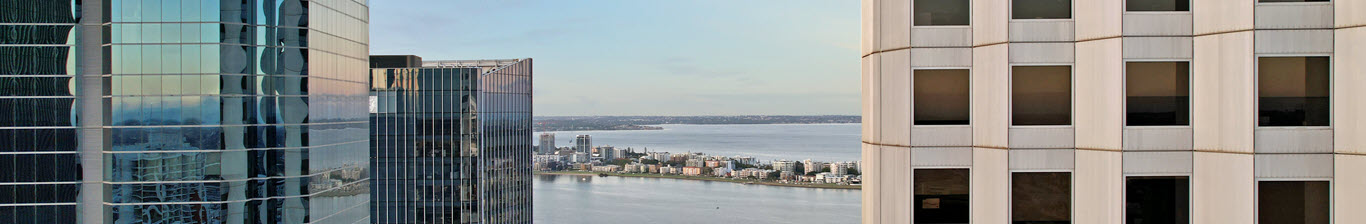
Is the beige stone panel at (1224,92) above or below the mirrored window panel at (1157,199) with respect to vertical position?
above

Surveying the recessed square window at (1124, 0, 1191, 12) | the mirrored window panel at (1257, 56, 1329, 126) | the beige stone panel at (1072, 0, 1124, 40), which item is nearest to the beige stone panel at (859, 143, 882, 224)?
the beige stone panel at (1072, 0, 1124, 40)

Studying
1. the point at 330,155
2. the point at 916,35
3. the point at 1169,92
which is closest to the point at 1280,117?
the point at 1169,92

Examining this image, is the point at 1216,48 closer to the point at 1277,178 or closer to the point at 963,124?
the point at 1277,178

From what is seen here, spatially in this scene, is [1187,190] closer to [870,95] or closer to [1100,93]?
[1100,93]

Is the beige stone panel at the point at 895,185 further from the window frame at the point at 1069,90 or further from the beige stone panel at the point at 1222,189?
the beige stone panel at the point at 1222,189
